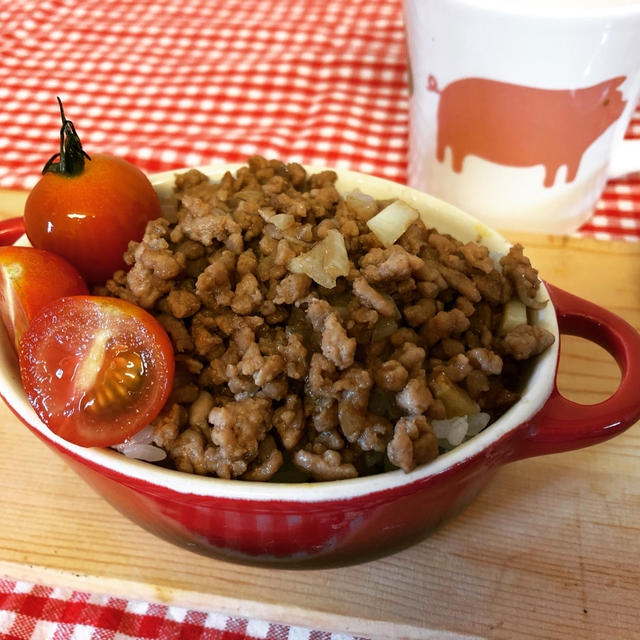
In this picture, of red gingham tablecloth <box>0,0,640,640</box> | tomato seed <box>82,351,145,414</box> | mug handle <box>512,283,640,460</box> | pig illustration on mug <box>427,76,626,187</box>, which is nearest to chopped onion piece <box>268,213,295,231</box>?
tomato seed <box>82,351,145,414</box>

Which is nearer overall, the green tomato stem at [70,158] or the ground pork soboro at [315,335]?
the ground pork soboro at [315,335]

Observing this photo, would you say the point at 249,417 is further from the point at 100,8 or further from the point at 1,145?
the point at 100,8

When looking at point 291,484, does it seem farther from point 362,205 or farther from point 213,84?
point 213,84

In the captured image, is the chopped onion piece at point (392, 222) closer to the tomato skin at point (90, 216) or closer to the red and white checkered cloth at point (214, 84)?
the tomato skin at point (90, 216)

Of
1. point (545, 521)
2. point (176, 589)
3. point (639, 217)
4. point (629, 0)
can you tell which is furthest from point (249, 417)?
point (639, 217)

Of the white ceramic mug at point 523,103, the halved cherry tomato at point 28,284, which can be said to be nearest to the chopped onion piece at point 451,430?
the halved cherry tomato at point 28,284
